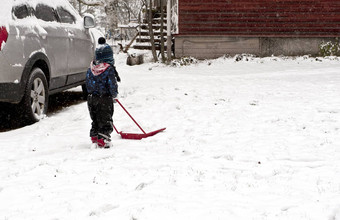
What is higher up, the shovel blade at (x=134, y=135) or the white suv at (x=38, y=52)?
the white suv at (x=38, y=52)

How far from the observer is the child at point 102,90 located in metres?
4.92

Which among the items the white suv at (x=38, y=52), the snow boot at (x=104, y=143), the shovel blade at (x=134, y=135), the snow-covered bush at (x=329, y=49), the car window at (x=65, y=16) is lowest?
the shovel blade at (x=134, y=135)

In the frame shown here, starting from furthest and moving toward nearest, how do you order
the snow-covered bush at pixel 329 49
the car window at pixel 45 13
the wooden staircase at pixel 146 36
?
1. the wooden staircase at pixel 146 36
2. the snow-covered bush at pixel 329 49
3. the car window at pixel 45 13

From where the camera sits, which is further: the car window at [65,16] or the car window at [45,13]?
the car window at [65,16]

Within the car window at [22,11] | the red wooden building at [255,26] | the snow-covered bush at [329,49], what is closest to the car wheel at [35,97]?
the car window at [22,11]

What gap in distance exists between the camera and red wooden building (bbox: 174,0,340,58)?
15.9 meters

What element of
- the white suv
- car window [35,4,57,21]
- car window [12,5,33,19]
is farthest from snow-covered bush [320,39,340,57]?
car window [12,5,33,19]

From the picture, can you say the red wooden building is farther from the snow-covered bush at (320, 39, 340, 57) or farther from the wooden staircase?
the wooden staircase

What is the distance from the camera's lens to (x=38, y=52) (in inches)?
242

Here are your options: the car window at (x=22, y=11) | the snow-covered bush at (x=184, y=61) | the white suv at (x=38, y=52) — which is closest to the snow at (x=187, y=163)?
the white suv at (x=38, y=52)

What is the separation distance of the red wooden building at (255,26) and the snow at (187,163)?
8130 mm

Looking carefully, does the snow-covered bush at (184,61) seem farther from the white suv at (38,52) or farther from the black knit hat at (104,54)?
the black knit hat at (104,54)

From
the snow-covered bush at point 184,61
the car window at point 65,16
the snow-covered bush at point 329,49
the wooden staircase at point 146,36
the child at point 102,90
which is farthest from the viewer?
the wooden staircase at point 146,36

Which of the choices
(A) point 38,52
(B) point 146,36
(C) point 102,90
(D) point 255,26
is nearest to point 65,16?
(A) point 38,52
